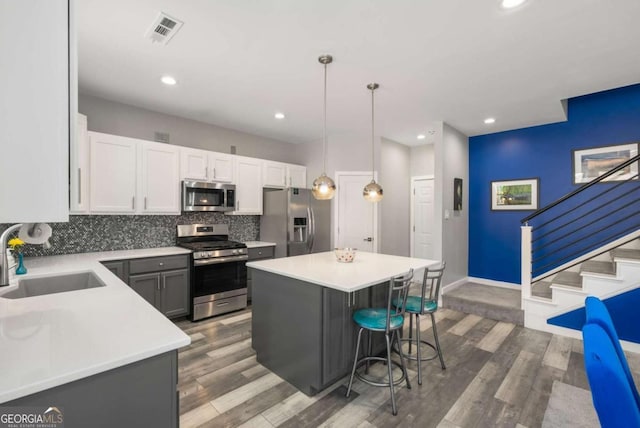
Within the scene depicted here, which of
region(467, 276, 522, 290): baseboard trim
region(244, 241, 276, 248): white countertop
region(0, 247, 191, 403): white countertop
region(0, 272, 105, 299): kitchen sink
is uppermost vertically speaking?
region(0, 247, 191, 403): white countertop

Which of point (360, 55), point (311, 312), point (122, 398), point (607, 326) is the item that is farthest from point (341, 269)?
point (360, 55)

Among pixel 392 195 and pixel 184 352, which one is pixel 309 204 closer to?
pixel 392 195

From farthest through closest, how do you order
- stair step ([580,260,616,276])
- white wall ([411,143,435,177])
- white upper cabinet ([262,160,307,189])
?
white wall ([411,143,435,177]) → white upper cabinet ([262,160,307,189]) → stair step ([580,260,616,276])

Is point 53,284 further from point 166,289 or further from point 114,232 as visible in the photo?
point 114,232

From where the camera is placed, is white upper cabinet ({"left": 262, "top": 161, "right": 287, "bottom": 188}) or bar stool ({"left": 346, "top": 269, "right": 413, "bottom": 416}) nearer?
bar stool ({"left": 346, "top": 269, "right": 413, "bottom": 416})

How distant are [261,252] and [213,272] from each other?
90 cm

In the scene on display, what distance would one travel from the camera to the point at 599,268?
342 centimetres

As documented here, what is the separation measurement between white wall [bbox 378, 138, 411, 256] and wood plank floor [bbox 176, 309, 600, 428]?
7.96 feet

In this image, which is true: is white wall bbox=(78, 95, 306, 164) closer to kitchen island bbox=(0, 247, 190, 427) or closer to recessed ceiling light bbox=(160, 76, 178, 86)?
recessed ceiling light bbox=(160, 76, 178, 86)

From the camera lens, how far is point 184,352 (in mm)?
2914

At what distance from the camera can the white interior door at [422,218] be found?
586 centimetres

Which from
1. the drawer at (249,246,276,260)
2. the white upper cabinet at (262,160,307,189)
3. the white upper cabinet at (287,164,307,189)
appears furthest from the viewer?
the white upper cabinet at (287,164,307,189)

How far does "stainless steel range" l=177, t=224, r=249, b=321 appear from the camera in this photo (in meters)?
3.69

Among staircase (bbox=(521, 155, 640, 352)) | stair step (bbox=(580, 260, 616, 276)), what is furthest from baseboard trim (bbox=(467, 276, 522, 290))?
stair step (bbox=(580, 260, 616, 276))
